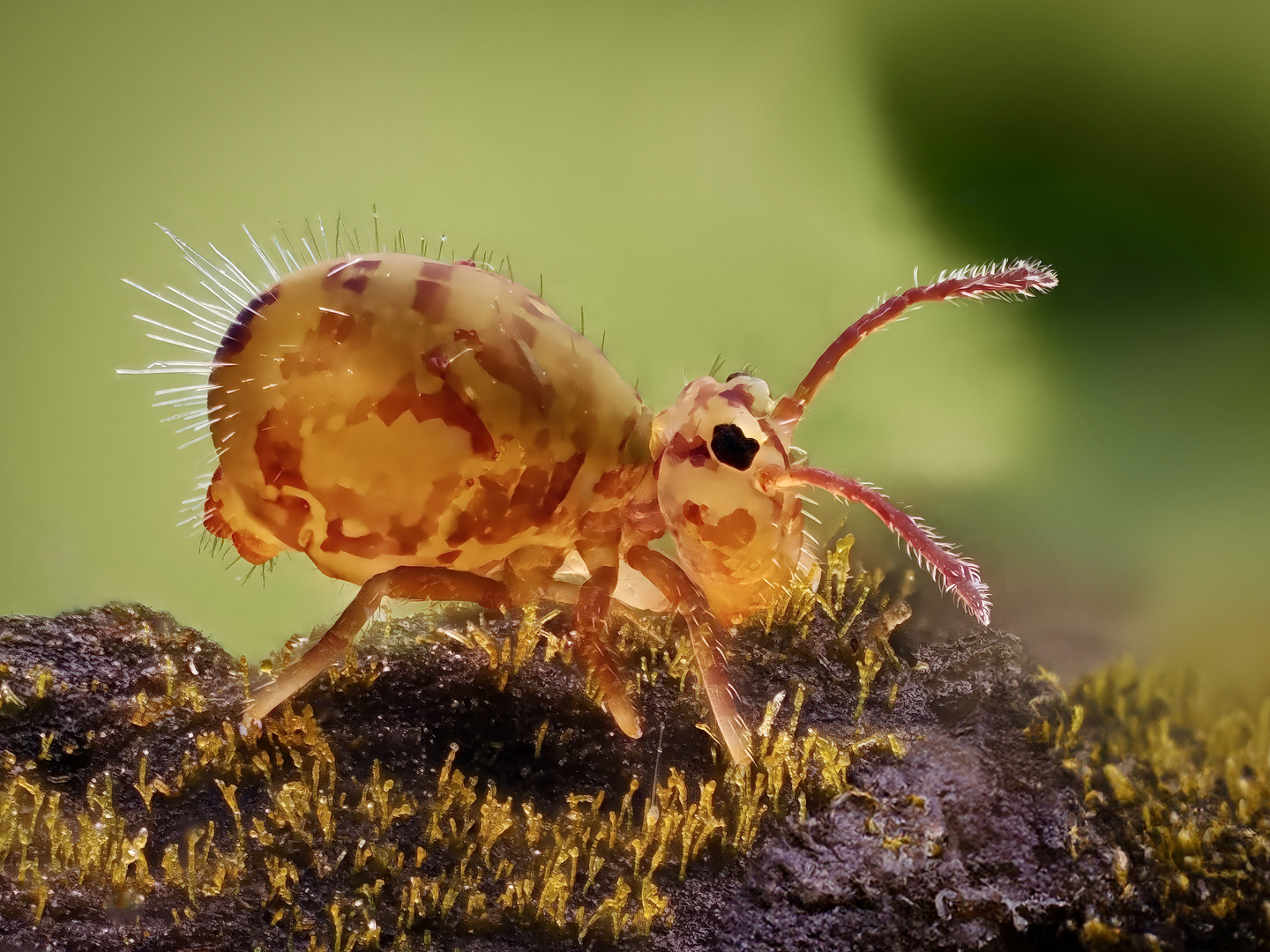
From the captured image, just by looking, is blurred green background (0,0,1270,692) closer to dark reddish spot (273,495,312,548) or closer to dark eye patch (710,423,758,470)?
dark eye patch (710,423,758,470)

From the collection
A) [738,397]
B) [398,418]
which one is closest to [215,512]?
[398,418]

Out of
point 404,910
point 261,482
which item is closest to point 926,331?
point 261,482

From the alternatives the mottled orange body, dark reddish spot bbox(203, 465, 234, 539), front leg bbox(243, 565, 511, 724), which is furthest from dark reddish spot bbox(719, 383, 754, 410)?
dark reddish spot bbox(203, 465, 234, 539)

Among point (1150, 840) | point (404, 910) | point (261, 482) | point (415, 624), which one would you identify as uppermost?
point (261, 482)

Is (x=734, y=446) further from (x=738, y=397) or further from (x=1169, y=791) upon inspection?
(x=1169, y=791)

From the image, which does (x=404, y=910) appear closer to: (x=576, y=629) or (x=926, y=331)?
(x=576, y=629)

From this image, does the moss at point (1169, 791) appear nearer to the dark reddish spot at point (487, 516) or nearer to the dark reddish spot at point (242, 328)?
the dark reddish spot at point (487, 516)

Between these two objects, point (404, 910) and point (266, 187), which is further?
point (266, 187)
